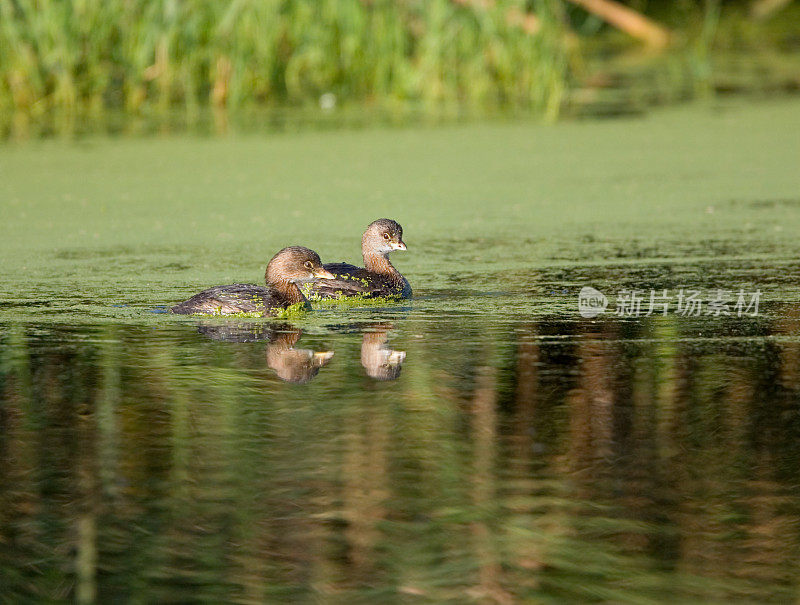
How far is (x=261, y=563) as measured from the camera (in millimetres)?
3213

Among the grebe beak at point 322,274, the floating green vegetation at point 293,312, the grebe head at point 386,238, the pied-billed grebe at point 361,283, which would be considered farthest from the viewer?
the grebe head at point 386,238

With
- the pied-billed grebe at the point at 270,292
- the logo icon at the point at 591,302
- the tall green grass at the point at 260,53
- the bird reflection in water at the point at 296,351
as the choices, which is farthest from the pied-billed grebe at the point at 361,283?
the tall green grass at the point at 260,53

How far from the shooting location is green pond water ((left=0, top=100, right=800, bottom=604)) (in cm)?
320

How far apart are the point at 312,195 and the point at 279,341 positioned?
3635 mm

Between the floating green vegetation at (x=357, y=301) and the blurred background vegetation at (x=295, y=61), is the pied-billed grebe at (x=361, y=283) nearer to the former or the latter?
the floating green vegetation at (x=357, y=301)

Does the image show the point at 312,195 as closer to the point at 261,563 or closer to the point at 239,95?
the point at 239,95

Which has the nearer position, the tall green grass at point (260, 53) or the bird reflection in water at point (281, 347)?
the bird reflection in water at point (281, 347)

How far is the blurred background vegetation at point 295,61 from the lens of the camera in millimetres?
11648

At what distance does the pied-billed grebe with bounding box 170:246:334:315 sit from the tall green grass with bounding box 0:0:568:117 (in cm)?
586

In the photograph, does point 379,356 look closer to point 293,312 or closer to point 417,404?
point 417,404

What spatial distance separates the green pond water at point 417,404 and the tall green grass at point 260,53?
9.69ft

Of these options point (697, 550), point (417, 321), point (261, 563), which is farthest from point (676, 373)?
point (261, 563)

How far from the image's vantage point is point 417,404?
4.46 meters

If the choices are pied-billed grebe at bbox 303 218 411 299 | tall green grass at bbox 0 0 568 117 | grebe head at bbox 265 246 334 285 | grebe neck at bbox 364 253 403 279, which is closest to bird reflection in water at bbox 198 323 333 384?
grebe head at bbox 265 246 334 285
